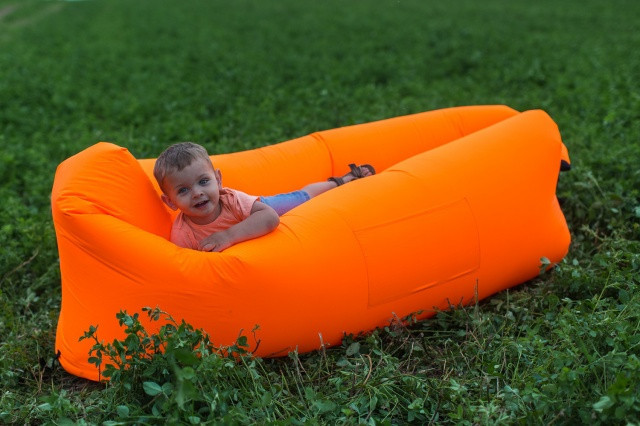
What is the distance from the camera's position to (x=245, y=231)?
3.93 metres

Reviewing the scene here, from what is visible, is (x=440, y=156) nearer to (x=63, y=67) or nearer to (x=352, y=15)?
(x=63, y=67)

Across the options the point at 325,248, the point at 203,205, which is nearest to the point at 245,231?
the point at 203,205

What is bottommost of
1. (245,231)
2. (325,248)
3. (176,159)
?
(325,248)

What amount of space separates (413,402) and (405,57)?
8.31 metres

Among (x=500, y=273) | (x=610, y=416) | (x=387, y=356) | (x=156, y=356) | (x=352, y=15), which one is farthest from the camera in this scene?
(x=352, y=15)

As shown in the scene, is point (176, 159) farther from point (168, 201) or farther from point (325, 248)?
point (325, 248)

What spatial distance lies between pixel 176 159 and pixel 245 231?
49 cm

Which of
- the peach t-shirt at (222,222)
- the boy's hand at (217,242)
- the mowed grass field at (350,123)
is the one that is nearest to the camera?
the mowed grass field at (350,123)

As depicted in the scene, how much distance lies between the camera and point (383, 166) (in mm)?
5301

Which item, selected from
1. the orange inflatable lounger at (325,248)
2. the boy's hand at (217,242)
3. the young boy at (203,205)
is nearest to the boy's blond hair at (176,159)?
the young boy at (203,205)

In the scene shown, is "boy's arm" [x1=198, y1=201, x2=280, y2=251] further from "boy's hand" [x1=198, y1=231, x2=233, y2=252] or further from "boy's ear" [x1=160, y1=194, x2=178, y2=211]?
"boy's ear" [x1=160, y1=194, x2=178, y2=211]

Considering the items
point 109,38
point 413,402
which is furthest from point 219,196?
point 109,38

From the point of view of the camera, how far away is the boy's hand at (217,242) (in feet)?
12.9

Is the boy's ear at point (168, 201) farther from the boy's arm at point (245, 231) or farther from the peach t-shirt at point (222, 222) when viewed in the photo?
the boy's arm at point (245, 231)
